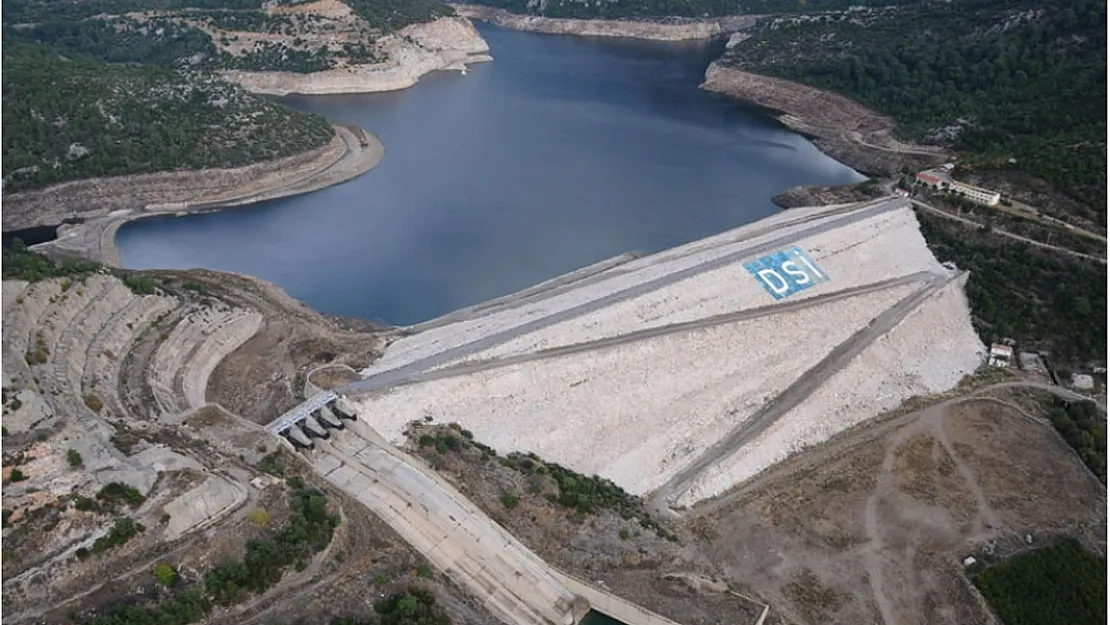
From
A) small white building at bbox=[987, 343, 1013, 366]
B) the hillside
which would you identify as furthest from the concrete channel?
the hillside

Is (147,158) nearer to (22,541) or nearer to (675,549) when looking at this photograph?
(22,541)

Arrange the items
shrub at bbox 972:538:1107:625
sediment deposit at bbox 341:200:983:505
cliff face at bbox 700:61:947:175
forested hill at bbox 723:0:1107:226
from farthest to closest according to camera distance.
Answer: cliff face at bbox 700:61:947:175 < forested hill at bbox 723:0:1107:226 < sediment deposit at bbox 341:200:983:505 < shrub at bbox 972:538:1107:625

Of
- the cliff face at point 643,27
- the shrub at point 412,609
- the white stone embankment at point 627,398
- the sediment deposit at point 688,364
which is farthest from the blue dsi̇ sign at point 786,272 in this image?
the cliff face at point 643,27

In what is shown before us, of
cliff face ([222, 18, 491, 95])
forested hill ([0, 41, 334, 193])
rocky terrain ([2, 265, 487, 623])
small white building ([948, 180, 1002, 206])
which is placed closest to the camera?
rocky terrain ([2, 265, 487, 623])

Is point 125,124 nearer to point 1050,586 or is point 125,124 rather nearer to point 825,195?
point 825,195

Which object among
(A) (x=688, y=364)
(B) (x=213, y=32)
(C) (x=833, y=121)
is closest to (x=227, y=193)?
(A) (x=688, y=364)

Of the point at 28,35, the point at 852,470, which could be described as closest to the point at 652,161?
the point at 852,470

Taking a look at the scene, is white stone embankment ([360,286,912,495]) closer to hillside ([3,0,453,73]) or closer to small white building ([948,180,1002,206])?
small white building ([948,180,1002,206])

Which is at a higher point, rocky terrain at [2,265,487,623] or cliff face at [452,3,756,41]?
cliff face at [452,3,756,41]
